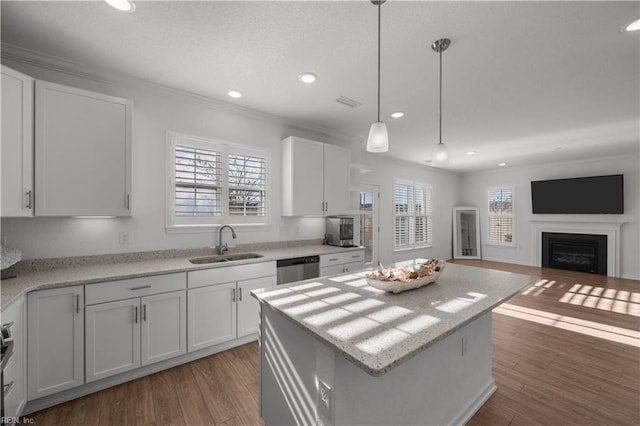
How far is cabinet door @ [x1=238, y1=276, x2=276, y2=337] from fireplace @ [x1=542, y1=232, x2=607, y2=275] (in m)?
7.41

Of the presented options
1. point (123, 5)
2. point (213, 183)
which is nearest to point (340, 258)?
point (213, 183)

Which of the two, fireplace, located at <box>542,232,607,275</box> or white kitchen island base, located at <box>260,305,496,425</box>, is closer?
white kitchen island base, located at <box>260,305,496,425</box>

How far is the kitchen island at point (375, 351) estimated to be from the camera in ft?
3.67

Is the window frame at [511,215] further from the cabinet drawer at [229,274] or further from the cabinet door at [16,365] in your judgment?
the cabinet door at [16,365]

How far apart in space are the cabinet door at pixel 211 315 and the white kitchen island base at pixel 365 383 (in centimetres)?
108

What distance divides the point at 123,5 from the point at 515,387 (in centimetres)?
398

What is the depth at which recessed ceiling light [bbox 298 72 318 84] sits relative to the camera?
256 cm

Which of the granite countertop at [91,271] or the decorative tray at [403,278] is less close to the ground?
the decorative tray at [403,278]

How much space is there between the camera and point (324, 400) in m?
1.17

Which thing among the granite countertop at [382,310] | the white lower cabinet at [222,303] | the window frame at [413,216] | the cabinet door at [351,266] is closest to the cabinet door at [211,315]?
the white lower cabinet at [222,303]

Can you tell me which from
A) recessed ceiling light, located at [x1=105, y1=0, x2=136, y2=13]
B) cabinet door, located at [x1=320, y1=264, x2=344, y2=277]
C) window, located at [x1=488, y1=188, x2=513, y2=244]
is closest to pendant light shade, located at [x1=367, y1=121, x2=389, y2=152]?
recessed ceiling light, located at [x1=105, y1=0, x2=136, y2=13]

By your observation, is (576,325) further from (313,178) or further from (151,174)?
(151,174)

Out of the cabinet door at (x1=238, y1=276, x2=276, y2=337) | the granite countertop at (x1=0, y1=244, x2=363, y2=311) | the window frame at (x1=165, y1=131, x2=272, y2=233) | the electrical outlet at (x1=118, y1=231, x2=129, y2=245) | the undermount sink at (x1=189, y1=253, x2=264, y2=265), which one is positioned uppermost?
the window frame at (x1=165, y1=131, x2=272, y2=233)

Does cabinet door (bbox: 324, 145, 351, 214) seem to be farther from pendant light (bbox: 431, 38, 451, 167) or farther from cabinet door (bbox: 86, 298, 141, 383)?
cabinet door (bbox: 86, 298, 141, 383)
